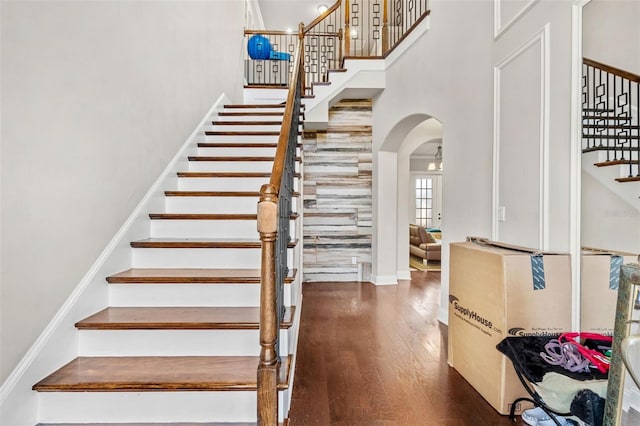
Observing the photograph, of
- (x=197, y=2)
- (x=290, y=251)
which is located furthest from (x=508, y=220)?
(x=197, y=2)

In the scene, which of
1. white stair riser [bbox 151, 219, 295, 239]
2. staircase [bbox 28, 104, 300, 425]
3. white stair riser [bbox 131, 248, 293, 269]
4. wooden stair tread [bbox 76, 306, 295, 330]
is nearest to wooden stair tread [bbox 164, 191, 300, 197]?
staircase [bbox 28, 104, 300, 425]

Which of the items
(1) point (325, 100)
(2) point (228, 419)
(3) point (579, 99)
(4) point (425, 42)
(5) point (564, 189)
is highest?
(4) point (425, 42)

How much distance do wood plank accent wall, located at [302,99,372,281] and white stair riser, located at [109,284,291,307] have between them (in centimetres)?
321

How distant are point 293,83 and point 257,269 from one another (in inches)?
59.3

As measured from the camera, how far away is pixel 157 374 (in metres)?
1.60

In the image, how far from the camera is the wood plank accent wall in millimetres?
5277

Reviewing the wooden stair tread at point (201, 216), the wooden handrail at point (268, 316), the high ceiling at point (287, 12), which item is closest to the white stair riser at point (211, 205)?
the wooden stair tread at point (201, 216)

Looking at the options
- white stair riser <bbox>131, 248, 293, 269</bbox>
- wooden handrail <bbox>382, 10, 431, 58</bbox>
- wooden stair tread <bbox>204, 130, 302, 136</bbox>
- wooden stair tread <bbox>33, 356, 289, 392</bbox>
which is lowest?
wooden stair tread <bbox>33, 356, 289, 392</bbox>

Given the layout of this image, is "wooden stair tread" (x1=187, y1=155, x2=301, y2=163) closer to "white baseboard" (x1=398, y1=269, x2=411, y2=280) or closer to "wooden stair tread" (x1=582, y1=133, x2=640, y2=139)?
"wooden stair tread" (x1=582, y1=133, x2=640, y2=139)

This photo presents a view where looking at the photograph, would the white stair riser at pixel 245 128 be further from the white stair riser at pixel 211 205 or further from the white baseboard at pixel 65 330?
the white baseboard at pixel 65 330

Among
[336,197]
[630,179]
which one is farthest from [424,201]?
[630,179]

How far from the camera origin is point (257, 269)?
7.55 ft

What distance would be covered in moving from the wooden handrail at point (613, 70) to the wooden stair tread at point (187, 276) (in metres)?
1.93

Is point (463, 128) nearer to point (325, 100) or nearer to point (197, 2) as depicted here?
point (325, 100)
